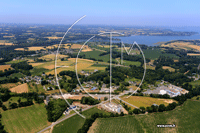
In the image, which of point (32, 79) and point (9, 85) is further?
point (32, 79)

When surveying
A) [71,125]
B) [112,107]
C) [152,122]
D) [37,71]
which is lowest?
[71,125]

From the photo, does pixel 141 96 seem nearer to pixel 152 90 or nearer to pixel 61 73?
pixel 152 90

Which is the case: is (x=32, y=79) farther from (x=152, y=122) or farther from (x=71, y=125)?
(x=152, y=122)

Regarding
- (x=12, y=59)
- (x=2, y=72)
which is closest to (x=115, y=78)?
(x=2, y=72)

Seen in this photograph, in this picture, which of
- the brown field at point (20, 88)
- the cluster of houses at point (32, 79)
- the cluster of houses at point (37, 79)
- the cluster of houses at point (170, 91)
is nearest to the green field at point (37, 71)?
the cluster of houses at point (32, 79)

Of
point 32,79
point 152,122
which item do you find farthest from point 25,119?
point 152,122

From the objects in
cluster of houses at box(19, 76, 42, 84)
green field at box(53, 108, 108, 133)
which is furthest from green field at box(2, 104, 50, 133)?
cluster of houses at box(19, 76, 42, 84)
